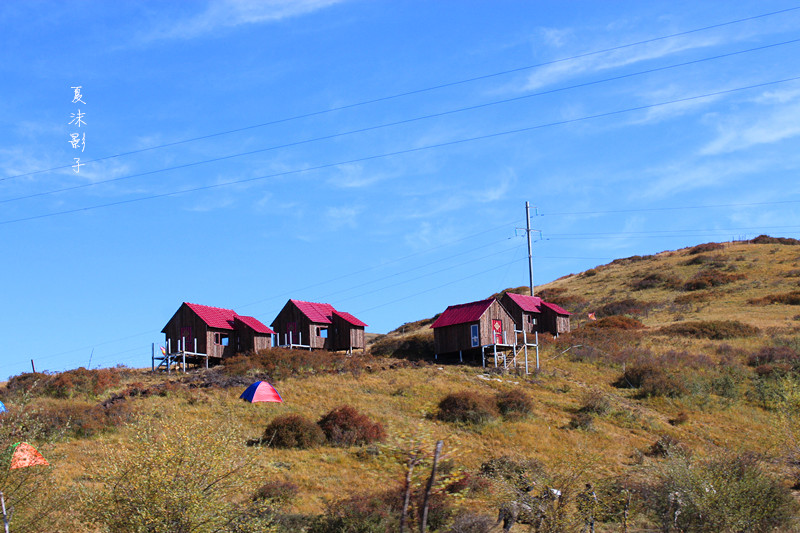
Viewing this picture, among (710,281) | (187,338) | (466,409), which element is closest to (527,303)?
(710,281)

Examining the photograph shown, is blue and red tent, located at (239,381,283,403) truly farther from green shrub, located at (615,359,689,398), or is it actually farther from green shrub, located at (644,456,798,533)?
green shrub, located at (615,359,689,398)

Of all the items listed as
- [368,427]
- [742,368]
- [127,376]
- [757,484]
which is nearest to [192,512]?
[757,484]

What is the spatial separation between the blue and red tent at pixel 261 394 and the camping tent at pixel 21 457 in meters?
18.3

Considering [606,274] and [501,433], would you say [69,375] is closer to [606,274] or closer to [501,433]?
[501,433]

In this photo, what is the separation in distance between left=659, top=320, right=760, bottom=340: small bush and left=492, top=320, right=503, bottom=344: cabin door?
14.5 metres

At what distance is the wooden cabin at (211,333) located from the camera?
53.8 metres

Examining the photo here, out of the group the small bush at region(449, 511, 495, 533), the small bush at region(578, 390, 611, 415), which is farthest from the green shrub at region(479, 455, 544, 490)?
the small bush at region(578, 390, 611, 415)

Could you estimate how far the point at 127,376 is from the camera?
46.6 meters

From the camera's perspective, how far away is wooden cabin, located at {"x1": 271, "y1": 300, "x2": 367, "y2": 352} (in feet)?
192

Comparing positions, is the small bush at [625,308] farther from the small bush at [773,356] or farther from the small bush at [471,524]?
the small bush at [471,524]

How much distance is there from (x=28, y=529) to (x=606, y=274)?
8715 centimetres

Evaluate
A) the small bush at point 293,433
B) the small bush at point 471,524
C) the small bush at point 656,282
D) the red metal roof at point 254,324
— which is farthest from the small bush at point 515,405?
the small bush at point 656,282

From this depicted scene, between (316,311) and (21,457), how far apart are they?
4327cm

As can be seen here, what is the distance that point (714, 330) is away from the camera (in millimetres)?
56156
